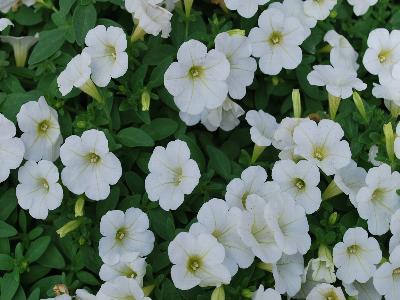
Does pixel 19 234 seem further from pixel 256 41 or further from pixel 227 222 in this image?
pixel 256 41

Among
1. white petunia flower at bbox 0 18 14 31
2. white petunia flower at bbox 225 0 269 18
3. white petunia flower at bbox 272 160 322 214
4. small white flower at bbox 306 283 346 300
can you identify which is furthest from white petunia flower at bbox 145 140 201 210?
white petunia flower at bbox 0 18 14 31

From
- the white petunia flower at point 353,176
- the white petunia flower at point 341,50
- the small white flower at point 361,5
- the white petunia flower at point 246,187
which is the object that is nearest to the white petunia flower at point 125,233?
the white petunia flower at point 246,187

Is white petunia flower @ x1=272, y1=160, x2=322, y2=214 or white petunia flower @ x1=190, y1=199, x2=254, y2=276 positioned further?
white petunia flower @ x1=272, y1=160, x2=322, y2=214

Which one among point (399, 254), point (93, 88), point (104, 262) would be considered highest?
point (93, 88)

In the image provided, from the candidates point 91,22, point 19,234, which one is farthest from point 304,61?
point 19,234

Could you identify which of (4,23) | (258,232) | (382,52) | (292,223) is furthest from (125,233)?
(382,52)

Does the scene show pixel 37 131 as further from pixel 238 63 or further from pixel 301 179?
pixel 301 179

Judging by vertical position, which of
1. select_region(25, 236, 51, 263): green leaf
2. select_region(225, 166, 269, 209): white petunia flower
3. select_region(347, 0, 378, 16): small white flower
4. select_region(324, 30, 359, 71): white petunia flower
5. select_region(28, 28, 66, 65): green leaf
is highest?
select_region(347, 0, 378, 16): small white flower

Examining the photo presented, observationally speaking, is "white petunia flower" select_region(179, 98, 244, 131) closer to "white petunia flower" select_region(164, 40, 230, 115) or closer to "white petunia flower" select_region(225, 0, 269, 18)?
"white petunia flower" select_region(164, 40, 230, 115)
